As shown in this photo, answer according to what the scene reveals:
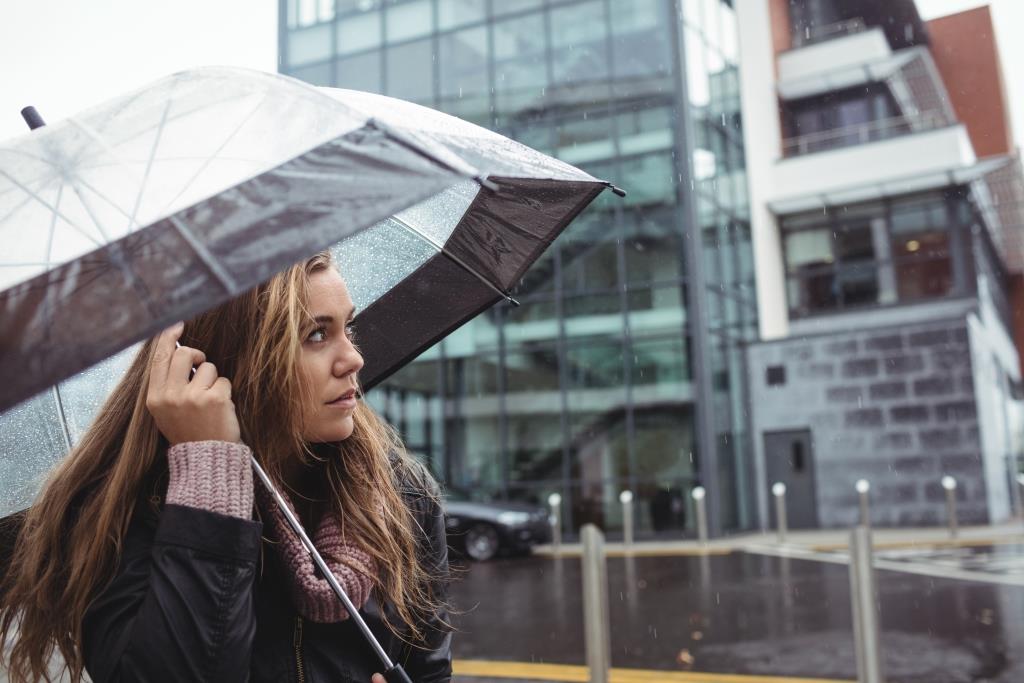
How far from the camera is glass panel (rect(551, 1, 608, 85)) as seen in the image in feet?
63.9

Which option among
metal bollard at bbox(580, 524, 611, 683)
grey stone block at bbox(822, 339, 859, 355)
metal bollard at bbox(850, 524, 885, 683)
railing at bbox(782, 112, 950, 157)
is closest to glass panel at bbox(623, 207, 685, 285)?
grey stone block at bbox(822, 339, 859, 355)

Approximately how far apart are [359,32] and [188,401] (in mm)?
20765

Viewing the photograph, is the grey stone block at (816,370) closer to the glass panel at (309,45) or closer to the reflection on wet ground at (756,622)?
the reflection on wet ground at (756,622)

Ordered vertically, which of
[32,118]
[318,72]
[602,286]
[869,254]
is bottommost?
[32,118]

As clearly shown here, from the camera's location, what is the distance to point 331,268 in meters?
1.96

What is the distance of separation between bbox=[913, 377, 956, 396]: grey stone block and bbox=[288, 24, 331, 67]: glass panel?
568 inches

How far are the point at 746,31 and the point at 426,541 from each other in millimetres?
21799

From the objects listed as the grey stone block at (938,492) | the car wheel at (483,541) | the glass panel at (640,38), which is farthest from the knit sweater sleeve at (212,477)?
the grey stone block at (938,492)

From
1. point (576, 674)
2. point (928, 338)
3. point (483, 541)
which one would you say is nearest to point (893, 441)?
point (928, 338)

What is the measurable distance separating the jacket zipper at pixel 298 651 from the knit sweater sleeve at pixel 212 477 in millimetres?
282

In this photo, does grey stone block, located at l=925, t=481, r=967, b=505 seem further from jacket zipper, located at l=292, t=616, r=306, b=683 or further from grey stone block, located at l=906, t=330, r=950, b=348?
jacket zipper, located at l=292, t=616, r=306, b=683

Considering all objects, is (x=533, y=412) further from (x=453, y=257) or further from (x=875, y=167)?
(x=453, y=257)

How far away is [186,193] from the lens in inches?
64.9

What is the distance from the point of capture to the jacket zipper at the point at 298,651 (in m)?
1.73
